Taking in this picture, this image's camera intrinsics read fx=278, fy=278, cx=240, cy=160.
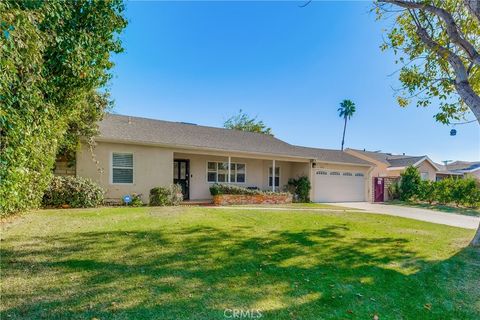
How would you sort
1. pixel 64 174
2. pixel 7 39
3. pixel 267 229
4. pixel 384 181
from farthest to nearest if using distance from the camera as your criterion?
pixel 384 181, pixel 64 174, pixel 267 229, pixel 7 39

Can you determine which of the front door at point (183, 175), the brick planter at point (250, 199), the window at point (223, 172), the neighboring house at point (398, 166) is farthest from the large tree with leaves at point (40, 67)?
the neighboring house at point (398, 166)

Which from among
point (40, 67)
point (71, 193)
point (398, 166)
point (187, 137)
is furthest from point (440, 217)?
point (71, 193)

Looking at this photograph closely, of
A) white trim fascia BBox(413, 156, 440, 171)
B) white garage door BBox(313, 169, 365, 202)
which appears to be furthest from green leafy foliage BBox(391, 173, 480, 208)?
white trim fascia BBox(413, 156, 440, 171)

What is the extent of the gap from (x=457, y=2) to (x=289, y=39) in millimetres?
6857

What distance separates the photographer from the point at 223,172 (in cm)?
1748

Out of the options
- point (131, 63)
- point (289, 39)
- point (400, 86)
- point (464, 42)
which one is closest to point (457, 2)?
point (464, 42)

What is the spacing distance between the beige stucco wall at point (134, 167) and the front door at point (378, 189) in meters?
17.0

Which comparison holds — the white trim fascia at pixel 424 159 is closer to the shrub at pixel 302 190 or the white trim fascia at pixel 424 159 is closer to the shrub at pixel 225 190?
the shrub at pixel 302 190

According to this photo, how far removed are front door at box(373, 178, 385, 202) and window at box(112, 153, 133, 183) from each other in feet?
61.8

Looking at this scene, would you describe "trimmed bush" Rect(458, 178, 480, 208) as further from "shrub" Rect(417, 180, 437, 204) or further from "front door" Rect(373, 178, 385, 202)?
"front door" Rect(373, 178, 385, 202)

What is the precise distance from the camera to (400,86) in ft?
35.8

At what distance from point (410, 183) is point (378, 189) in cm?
236

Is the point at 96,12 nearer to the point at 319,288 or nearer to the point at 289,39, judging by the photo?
the point at 319,288

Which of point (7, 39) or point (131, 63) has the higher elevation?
point (131, 63)
